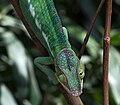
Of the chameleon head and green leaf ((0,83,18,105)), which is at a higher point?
the chameleon head

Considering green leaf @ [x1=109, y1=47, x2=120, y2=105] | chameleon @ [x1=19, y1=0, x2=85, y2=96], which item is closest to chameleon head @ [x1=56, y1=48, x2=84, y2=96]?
chameleon @ [x1=19, y1=0, x2=85, y2=96]

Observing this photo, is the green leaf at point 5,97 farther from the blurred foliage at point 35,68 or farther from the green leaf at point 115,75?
the green leaf at point 115,75

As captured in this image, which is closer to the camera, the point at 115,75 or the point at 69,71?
the point at 69,71

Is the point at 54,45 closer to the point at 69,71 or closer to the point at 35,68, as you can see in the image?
the point at 69,71

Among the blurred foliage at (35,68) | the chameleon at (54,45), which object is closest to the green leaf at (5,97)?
the blurred foliage at (35,68)

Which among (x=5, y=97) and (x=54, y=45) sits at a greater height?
(x=54, y=45)

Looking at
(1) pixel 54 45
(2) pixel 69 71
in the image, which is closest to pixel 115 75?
(1) pixel 54 45

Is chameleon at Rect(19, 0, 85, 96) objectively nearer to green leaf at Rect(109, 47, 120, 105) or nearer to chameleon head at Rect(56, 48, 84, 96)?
chameleon head at Rect(56, 48, 84, 96)

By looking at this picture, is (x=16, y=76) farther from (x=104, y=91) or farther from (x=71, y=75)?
(x=104, y=91)
